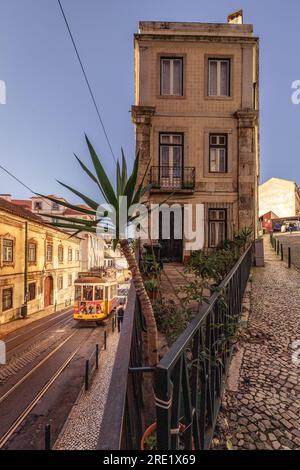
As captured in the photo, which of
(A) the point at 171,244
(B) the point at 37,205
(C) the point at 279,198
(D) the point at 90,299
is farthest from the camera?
(C) the point at 279,198

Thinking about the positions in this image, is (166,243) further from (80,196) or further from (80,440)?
(80,196)

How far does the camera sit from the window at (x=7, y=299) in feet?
54.0

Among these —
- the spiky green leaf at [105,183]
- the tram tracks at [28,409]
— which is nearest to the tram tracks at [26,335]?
the tram tracks at [28,409]

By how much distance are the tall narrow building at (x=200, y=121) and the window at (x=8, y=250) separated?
11598 millimetres

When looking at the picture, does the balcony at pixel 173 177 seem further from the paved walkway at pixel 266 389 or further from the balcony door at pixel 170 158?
the paved walkway at pixel 266 389

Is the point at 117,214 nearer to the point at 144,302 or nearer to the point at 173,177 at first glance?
the point at 144,302

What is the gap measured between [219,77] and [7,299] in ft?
61.9

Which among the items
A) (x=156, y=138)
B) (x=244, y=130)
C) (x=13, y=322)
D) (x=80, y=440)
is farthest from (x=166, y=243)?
(x=13, y=322)

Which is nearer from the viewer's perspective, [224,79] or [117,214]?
[117,214]

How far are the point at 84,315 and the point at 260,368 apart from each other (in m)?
15.4

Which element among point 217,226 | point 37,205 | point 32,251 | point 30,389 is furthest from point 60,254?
point 217,226

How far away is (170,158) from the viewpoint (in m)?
11.8

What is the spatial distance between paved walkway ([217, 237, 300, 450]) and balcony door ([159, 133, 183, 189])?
8.15 meters

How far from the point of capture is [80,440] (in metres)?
6.56
